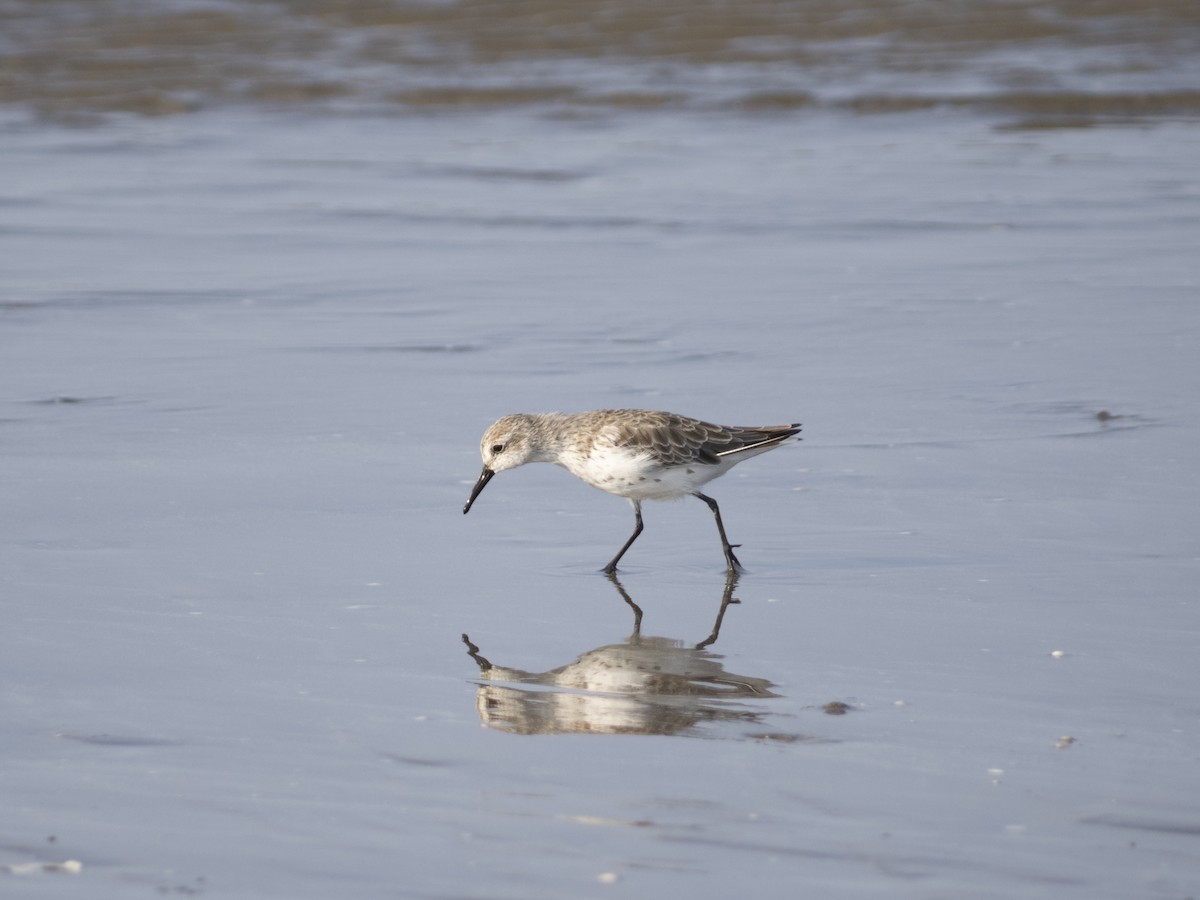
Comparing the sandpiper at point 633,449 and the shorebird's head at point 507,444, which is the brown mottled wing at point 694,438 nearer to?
the sandpiper at point 633,449

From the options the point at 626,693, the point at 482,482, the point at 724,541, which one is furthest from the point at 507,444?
the point at 626,693

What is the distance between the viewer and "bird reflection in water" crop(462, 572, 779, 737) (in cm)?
484

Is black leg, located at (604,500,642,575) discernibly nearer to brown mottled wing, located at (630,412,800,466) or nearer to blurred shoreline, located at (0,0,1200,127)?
brown mottled wing, located at (630,412,800,466)

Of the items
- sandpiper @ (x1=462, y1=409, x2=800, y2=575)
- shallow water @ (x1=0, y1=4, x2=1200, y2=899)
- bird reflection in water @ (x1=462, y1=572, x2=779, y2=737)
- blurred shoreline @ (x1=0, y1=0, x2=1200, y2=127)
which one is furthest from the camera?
blurred shoreline @ (x1=0, y1=0, x2=1200, y2=127)

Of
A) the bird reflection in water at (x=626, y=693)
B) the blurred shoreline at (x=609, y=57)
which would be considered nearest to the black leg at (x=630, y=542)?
the bird reflection in water at (x=626, y=693)

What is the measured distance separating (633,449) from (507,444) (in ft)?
1.69

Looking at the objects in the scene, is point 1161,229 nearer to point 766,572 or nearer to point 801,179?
point 801,179

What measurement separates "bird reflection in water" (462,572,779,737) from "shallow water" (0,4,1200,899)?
0.02 m

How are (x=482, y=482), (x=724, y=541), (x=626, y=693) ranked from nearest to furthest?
(x=626, y=693)
(x=724, y=541)
(x=482, y=482)

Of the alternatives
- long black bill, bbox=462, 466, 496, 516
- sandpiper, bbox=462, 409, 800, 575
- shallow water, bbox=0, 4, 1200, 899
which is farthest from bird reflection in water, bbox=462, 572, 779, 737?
→ long black bill, bbox=462, 466, 496, 516

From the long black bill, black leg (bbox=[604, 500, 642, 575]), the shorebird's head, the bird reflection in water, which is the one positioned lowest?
black leg (bbox=[604, 500, 642, 575])

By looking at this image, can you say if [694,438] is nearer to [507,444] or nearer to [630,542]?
[630,542]

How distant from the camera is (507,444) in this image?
6.66 metres

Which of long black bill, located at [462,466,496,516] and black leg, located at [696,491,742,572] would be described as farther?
long black bill, located at [462,466,496,516]
